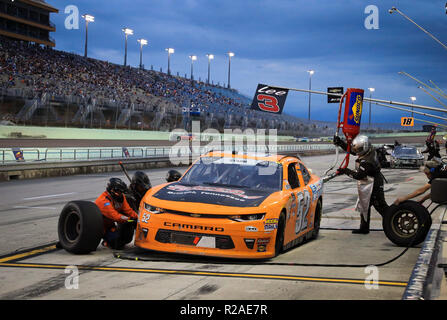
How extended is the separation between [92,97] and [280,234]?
120 ft

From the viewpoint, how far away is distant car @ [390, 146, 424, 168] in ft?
A: 121

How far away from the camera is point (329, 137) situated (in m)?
86.8

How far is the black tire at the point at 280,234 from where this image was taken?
7.99m

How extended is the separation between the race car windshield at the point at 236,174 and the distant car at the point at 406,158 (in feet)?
97.7

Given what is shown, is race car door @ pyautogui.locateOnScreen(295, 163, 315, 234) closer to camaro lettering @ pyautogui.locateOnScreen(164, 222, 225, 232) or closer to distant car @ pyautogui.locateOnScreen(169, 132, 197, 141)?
camaro lettering @ pyautogui.locateOnScreen(164, 222, 225, 232)

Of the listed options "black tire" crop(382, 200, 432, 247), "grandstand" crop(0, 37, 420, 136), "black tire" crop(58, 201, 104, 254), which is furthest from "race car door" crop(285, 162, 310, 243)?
"grandstand" crop(0, 37, 420, 136)

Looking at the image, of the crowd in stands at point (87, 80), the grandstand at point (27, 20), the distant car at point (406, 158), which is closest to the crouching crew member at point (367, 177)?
the distant car at point (406, 158)

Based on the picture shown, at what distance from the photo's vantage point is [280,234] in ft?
26.7

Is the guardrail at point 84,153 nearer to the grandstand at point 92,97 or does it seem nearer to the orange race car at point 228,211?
the grandstand at point 92,97

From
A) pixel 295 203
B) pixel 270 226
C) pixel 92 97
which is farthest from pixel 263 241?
pixel 92 97

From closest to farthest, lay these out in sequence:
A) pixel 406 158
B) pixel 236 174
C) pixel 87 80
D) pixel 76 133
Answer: pixel 236 174
pixel 406 158
pixel 76 133
pixel 87 80

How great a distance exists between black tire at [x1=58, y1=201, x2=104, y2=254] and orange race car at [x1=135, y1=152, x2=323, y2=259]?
570 millimetres

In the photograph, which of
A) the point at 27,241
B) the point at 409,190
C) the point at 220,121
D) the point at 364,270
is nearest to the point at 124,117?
the point at 220,121

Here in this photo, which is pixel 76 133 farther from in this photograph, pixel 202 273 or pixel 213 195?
pixel 202 273
